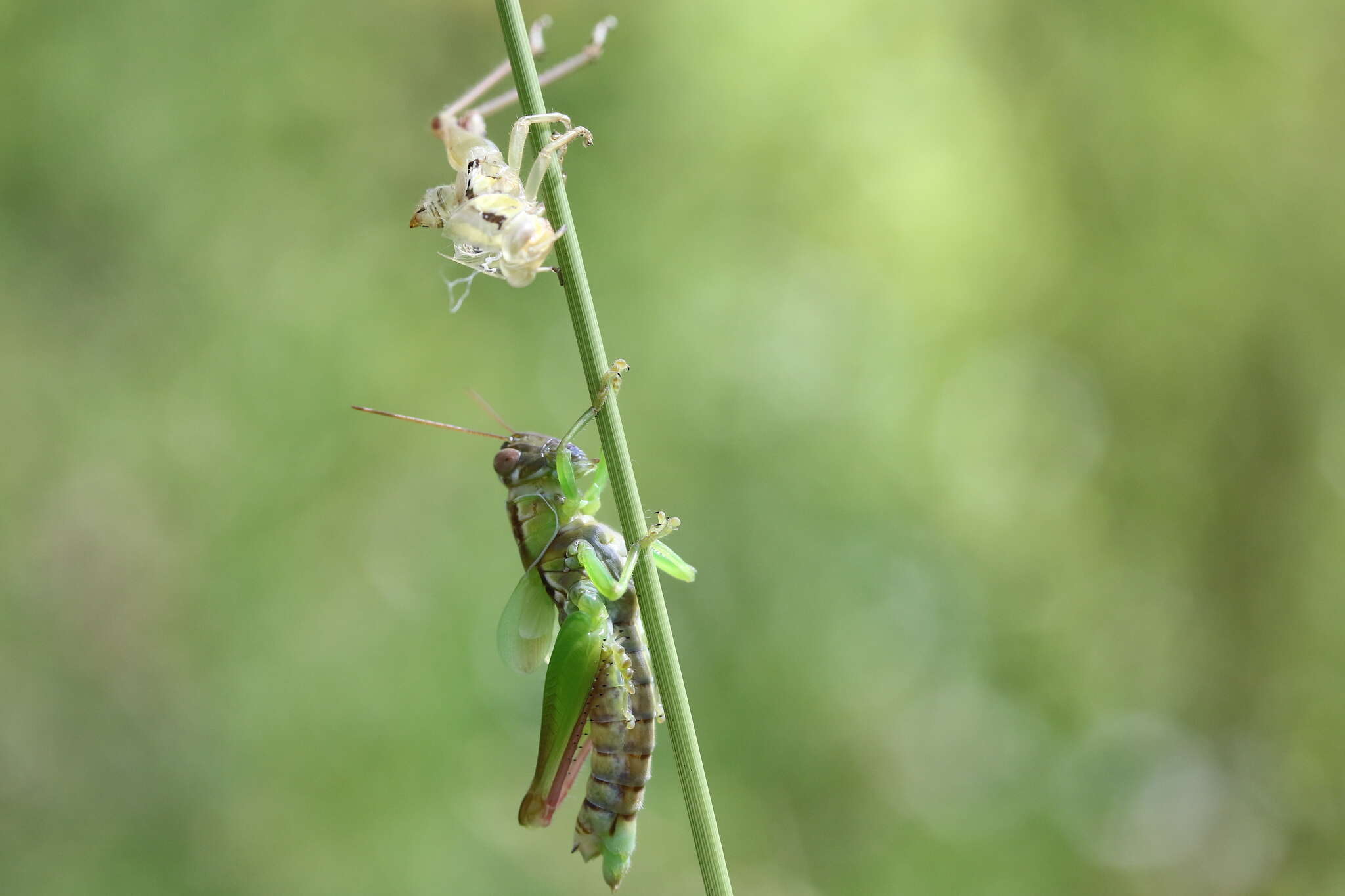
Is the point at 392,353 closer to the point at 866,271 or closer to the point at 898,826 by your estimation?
the point at 866,271

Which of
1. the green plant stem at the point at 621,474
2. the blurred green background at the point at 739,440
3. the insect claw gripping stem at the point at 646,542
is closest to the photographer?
the green plant stem at the point at 621,474

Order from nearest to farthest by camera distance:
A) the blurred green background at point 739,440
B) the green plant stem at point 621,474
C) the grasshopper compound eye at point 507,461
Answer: the green plant stem at point 621,474 < the grasshopper compound eye at point 507,461 < the blurred green background at point 739,440

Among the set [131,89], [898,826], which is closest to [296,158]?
[131,89]

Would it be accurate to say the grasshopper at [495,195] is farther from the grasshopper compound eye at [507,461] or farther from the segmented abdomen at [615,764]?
the segmented abdomen at [615,764]

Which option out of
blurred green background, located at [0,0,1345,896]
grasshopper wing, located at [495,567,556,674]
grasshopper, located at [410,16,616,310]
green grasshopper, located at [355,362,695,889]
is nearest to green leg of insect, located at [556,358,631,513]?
green grasshopper, located at [355,362,695,889]

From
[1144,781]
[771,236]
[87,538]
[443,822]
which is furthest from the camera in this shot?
[771,236]

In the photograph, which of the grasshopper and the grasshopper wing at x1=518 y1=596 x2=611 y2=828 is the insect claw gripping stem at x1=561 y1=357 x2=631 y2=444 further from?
the grasshopper wing at x1=518 y1=596 x2=611 y2=828

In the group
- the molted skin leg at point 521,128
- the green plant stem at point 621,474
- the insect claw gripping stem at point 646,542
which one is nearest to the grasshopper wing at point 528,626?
the insect claw gripping stem at point 646,542

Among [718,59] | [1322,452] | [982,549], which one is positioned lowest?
[982,549]
